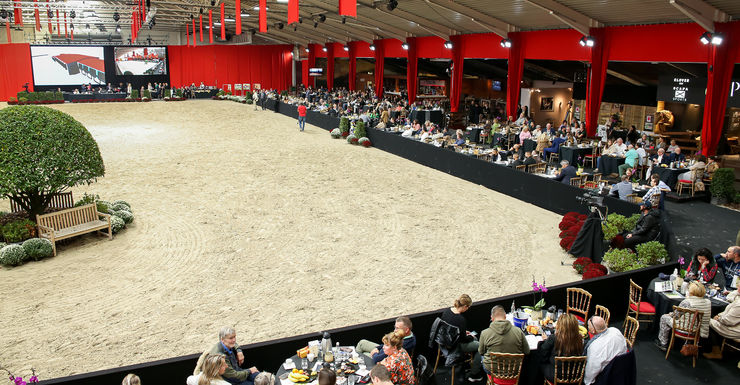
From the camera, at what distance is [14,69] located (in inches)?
1497

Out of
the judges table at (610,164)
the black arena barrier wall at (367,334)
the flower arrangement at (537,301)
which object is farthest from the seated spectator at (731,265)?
the judges table at (610,164)

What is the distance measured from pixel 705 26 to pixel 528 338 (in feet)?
33.2

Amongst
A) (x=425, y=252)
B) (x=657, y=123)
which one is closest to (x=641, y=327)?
(x=425, y=252)

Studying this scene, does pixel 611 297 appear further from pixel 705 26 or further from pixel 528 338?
pixel 705 26

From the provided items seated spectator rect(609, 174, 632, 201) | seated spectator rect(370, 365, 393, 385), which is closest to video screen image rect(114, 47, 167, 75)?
seated spectator rect(609, 174, 632, 201)

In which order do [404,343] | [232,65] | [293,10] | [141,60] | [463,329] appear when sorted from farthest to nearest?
1. [232,65]
2. [141,60]
3. [293,10]
4. [463,329]
5. [404,343]

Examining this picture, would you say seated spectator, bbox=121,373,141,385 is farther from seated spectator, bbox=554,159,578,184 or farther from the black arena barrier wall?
seated spectator, bbox=554,159,578,184

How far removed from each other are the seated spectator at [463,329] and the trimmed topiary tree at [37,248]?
7.31m

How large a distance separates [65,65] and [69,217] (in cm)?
3359

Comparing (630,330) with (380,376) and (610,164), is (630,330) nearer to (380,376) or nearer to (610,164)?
(380,376)

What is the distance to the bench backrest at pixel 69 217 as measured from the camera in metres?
9.77

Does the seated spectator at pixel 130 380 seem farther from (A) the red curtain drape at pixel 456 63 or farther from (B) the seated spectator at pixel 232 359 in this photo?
(A) the red curtain drape at pixel 456 63

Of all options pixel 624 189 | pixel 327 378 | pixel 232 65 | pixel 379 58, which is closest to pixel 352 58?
pixel 379 58

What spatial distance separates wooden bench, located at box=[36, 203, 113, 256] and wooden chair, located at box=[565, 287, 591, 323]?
8.22 m
